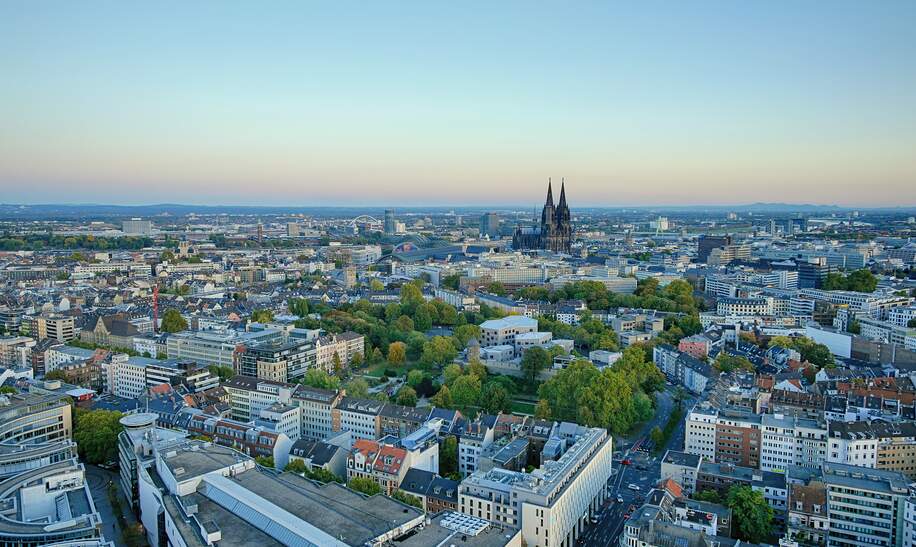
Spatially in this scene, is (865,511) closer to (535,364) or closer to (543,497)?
(543,497)

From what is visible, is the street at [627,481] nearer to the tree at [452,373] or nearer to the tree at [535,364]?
the tree at [535,364]

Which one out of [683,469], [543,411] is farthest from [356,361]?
[683,469]

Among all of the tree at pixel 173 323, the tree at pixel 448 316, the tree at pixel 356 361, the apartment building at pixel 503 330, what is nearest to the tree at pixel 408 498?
the tree at pixel 356 361

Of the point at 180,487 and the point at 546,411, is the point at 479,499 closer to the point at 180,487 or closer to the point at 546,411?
the point at 180,487

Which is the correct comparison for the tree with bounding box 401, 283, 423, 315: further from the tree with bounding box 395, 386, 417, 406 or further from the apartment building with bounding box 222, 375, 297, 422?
the apartment building with bounding box 222, 375, 297, 422

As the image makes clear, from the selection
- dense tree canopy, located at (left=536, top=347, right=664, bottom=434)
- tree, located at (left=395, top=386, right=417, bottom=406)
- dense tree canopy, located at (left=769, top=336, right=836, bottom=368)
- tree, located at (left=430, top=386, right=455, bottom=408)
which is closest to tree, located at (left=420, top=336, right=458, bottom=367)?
tree, located at (left=395, top=386, right=417, bottom=406)

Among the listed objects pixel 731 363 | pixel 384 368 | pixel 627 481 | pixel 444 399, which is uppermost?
pixel 731 363
